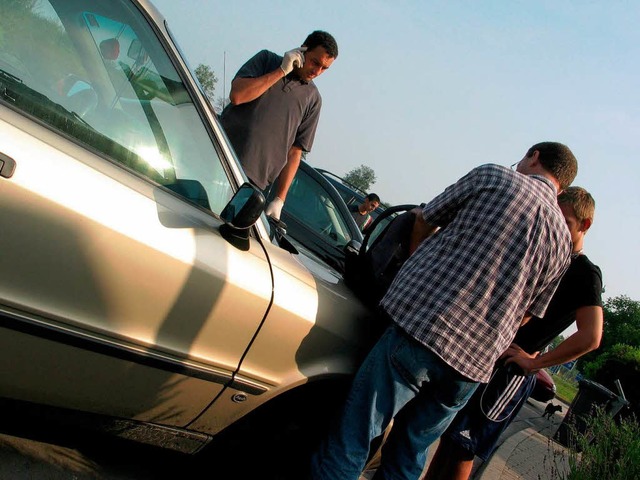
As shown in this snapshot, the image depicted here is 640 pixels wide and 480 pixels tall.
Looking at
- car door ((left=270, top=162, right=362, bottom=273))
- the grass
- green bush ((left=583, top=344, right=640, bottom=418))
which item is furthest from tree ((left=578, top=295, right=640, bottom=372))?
car door ((left=270, top=162, right=362, bottom=273))

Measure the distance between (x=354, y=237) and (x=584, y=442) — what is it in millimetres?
2351

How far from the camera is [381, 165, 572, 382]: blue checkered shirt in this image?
210 cm

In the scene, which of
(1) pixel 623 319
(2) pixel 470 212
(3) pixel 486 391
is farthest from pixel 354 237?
(1) pixel 623 319

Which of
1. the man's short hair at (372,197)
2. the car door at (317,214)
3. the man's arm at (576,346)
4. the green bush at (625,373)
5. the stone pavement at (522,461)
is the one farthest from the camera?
the man's short hair at (372,197)

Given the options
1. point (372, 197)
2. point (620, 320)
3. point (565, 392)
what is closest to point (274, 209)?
point (372, 197)

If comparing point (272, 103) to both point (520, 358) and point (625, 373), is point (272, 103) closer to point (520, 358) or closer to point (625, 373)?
point (520, 358)

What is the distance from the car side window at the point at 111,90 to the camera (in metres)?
1.57

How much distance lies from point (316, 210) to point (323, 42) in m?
1.79

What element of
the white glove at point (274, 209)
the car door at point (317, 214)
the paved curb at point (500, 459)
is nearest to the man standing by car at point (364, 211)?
the car door at point (317, 214)

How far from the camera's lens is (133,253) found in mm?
1594

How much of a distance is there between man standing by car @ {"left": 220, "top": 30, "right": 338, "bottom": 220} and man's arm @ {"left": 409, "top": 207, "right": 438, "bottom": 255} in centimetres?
99

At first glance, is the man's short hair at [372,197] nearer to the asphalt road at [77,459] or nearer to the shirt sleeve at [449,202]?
the shirt sleeve at [449,202]

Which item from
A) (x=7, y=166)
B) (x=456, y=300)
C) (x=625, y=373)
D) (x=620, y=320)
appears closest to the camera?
(x=7, y=166)

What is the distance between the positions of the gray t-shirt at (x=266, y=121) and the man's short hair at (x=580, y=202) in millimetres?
1583
